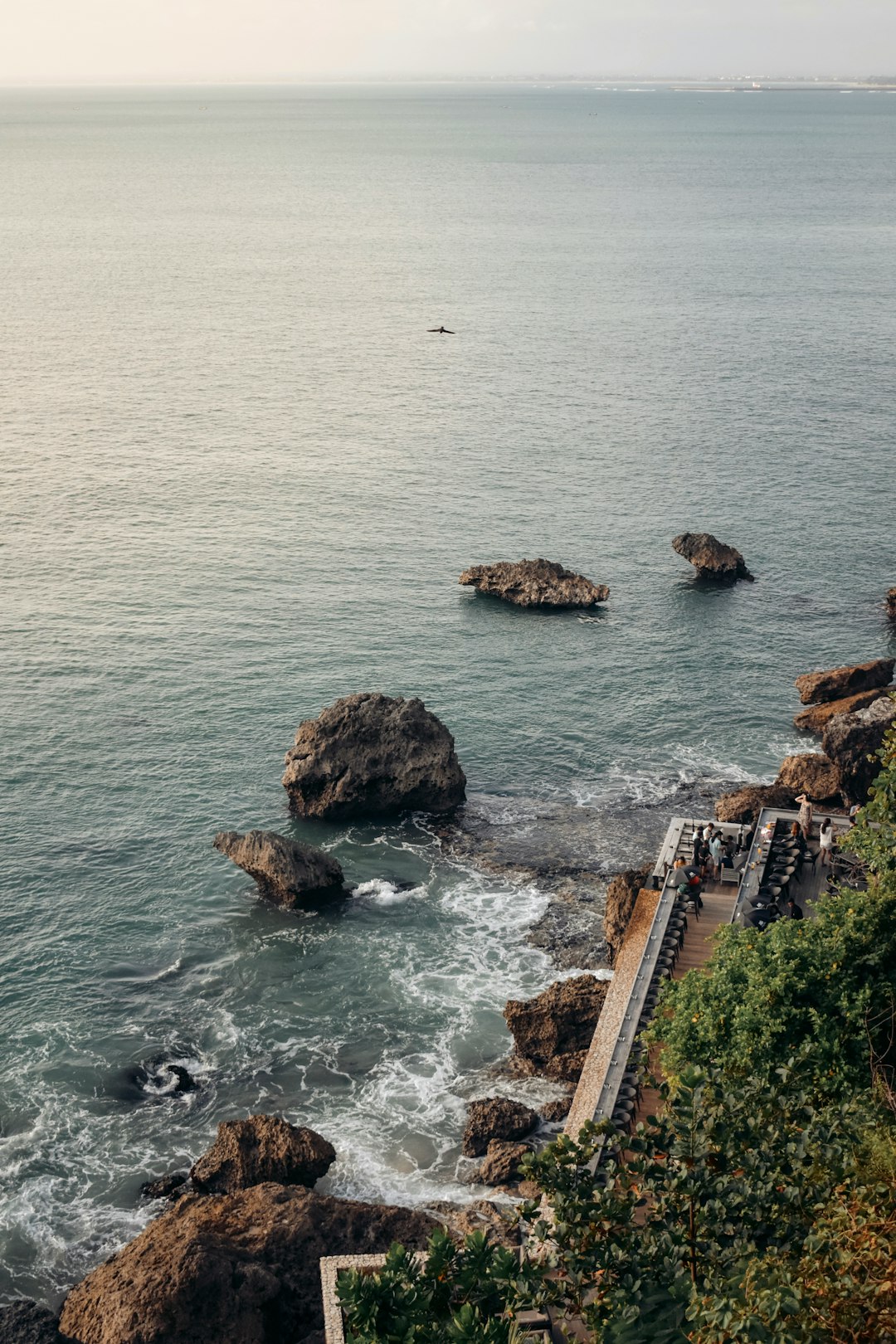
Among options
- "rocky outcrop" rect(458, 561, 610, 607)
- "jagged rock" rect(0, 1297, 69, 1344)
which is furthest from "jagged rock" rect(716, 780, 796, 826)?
"jagged rock" rect(0, 1297, 69, 1344)

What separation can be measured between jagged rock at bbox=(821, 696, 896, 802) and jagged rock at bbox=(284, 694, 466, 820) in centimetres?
1663

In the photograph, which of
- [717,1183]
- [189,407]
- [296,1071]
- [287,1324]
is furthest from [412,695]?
[189,407]

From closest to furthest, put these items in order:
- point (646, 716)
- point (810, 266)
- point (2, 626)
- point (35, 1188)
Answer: point (35, 1188)
point (646, 716)
point (2, 626)
point (810, 266)

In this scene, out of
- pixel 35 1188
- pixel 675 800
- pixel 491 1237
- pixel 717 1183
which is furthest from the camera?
pixel 675 800

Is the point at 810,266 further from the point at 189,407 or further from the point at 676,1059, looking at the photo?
the point at 676,1059

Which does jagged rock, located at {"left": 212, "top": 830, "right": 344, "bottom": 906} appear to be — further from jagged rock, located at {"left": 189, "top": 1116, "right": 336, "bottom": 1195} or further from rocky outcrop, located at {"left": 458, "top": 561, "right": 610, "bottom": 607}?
rocky outcrop, located at {"left": 458, "top": 561, "right": 610, "bottom": 607}

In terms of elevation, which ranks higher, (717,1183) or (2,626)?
(717,1183)

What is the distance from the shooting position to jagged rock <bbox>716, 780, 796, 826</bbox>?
56.1 meters

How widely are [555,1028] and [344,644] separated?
3680 cm

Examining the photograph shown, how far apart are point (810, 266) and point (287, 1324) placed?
185387 millimetres

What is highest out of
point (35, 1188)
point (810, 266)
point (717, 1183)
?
point (810, 266)

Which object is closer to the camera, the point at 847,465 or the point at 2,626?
the point at 2,626

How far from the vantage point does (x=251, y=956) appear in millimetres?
50844

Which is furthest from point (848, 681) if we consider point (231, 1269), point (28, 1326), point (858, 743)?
point (28, 1326)
